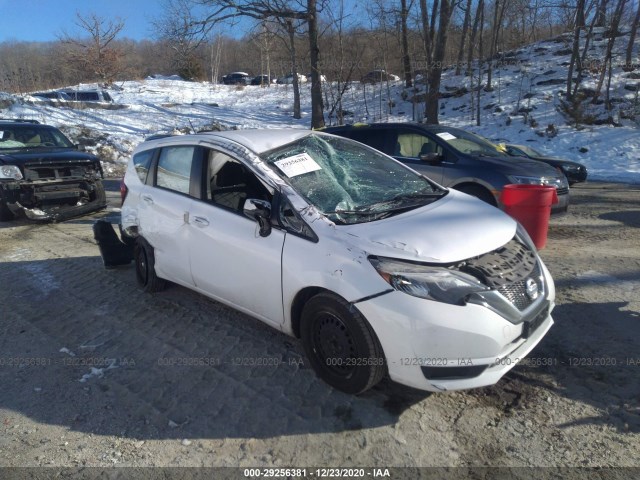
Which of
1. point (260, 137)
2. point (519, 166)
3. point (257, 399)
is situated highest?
point (260, 137)

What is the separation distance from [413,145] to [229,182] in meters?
4.04

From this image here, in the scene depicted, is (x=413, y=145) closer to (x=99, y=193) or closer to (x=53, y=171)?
(x=99, y=193)

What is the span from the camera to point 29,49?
3909cm

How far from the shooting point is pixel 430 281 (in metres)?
2.63

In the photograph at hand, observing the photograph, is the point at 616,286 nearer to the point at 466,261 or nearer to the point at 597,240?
the point at 597,240


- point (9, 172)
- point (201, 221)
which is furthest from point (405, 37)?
point (201, 221)

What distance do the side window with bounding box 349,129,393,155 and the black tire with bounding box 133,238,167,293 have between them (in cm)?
406

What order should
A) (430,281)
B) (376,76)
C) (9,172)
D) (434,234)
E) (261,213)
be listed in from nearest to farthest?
(430,281)
(434,234)
(261,213)
(9,172)
(376,76)

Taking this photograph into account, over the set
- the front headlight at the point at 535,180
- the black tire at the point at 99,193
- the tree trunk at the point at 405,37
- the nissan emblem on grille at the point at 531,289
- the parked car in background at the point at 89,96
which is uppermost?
the tree trunk at the point at 405,37

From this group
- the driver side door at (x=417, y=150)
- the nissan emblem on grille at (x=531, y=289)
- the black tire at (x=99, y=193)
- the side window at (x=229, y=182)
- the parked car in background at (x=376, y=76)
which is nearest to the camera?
the nissan emblem on grille at (x=531, y=289)

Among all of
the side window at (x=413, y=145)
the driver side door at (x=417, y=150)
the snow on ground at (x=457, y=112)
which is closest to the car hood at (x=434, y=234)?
the driver side door at (x=417, y=150)

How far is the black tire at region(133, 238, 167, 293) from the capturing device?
15.2 feet

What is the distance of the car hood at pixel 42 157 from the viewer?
24.9 ft

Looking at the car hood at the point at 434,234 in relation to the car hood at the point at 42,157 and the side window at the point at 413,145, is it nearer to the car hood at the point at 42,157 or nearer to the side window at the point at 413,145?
the side window at the point at 413,145
